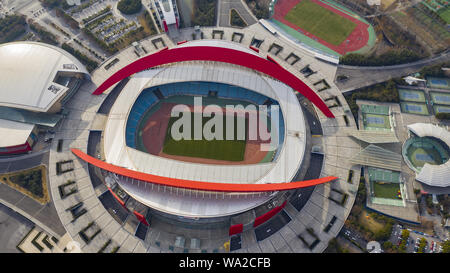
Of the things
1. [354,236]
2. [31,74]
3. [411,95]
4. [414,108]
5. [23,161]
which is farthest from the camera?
[411,95]

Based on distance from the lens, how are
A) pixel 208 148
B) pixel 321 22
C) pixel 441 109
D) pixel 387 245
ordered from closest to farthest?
pixel 387 245 → pixel 208 148 → pixel 441 109 → pixel 321 22

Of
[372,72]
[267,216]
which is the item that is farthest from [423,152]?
[267,216]

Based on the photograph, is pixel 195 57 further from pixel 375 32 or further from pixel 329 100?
pixel 375 32

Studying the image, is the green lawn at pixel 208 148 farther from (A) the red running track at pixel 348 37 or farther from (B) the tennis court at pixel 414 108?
(A) the red running track at pixel 348 37

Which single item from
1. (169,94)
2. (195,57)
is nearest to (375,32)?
(195,57)

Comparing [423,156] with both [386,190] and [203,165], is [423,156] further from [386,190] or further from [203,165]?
[203,165]

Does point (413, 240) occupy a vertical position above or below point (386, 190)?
→ below

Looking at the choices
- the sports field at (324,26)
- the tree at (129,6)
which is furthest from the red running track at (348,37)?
the tree at (129,6)
